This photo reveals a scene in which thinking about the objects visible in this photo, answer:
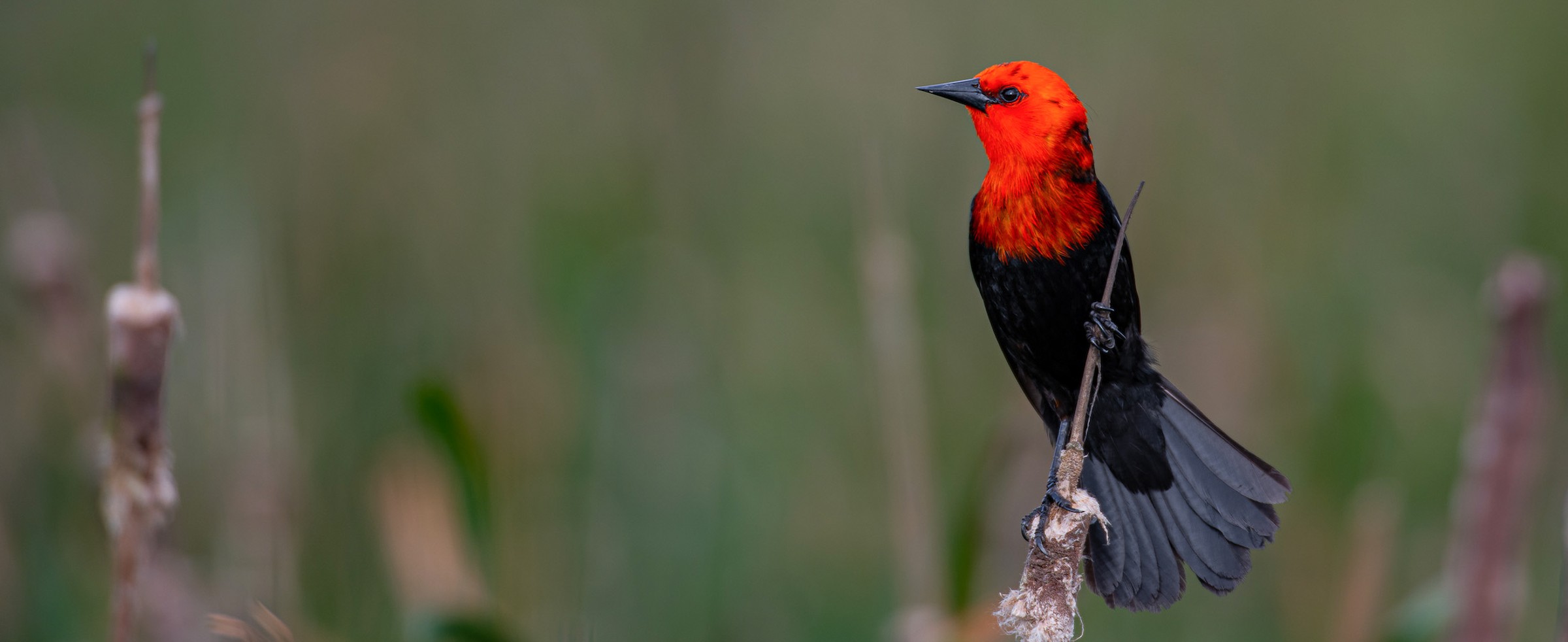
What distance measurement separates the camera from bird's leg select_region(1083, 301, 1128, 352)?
110 centimetres

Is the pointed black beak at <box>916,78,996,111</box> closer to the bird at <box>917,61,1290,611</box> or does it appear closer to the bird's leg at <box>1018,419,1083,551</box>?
the bird at <box>917,61,1290,611</box>

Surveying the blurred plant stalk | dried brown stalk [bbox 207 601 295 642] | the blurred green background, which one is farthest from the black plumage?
dried brown stalk [bbox 207 601 295 642]

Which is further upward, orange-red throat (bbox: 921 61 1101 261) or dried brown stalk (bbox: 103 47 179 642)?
orange-red throat (bbox: 921 61 1101 261)

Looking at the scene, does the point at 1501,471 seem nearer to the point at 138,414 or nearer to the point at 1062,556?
the point at 1062,556

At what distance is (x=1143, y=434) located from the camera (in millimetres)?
1508

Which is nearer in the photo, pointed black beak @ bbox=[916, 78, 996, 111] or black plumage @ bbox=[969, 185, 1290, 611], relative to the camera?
pointed black beak @ bbox=[916, 78, 996, 111]

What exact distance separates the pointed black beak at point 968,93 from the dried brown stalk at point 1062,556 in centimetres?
16

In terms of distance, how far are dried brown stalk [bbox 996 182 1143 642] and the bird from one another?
0.01 m

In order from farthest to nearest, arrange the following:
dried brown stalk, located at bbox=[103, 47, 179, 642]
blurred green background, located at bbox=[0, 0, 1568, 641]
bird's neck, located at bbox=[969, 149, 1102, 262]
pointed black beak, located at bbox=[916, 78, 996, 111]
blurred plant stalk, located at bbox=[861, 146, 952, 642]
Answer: blurred green background, located at bbox=[0, 0, 1568, 641] → blurred plant stalk, located at bbox=[861, 146, 952, 642] → dried brown stalk, located at bbox=[103, 47, 179, 642] → bird's neck, located at bbox=[969, 149, 1102, 262] → pointed black beak, located at bbox=[916, 78, 996, 111]

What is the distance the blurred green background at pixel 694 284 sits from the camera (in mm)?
2682

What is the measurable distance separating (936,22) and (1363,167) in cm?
191

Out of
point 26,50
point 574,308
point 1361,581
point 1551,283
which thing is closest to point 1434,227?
point 1551,283

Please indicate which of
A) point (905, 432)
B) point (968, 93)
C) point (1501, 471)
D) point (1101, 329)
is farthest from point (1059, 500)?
point (905, 432)

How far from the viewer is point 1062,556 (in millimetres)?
1079
